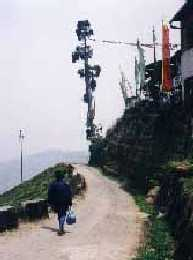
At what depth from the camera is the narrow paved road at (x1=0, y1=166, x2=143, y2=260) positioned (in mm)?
16578

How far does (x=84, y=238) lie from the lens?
748 inches

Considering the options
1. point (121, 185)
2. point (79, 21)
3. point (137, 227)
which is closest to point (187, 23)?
point (121, 185)

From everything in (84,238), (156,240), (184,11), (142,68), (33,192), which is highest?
(184,11)

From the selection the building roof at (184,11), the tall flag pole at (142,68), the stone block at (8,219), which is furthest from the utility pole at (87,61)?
the stone block at (8,219)

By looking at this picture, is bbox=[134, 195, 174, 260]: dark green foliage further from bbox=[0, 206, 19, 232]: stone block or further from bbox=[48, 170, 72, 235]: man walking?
bbox=[0, 206, 19, 232]: stone block

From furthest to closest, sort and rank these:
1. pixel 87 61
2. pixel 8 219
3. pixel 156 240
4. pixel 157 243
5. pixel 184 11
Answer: pixel 87 61
pixel 184 11
pixel 8 219
pixel 156 240
pixel 157 243

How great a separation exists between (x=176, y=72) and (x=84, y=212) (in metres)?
26.3

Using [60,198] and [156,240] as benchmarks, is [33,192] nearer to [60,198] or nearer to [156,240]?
[60,198]

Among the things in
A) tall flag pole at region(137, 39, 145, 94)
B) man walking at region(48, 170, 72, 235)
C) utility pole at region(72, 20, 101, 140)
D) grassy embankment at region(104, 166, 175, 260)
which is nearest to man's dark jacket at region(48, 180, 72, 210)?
man walking at region(48, 170, 72, 235)

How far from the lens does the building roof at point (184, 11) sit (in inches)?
1529

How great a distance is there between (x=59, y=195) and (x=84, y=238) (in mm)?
1752

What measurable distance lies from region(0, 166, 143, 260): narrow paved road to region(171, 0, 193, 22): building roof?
16.7 metres

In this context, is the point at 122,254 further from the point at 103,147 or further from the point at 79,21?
the point at 79,21

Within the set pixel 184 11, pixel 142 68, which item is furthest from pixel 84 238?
pixel 142 68
